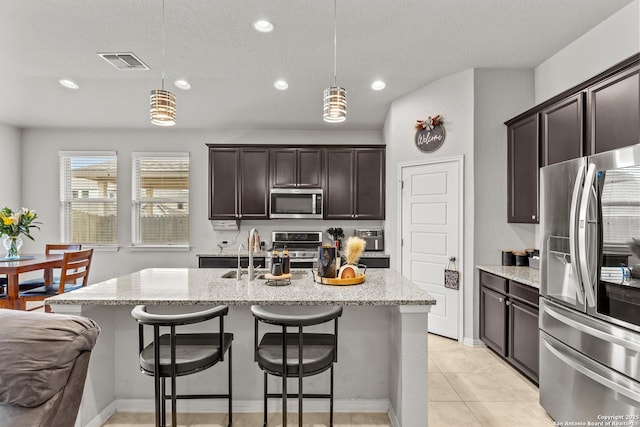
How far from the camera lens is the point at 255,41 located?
2996mm

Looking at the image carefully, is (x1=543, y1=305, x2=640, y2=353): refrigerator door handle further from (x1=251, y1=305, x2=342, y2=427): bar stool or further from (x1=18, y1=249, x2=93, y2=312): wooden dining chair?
(x1=18, y1=249, x2=93, y2=312): wooden dining chair

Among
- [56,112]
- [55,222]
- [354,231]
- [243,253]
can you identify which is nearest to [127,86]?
[56,112]

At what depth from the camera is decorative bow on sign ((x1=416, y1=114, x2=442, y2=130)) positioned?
386 centimetres

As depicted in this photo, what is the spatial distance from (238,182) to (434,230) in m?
2.85

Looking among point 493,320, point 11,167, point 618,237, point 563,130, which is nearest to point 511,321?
point 493,320

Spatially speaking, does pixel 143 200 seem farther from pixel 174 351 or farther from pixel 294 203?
pixel 174 351

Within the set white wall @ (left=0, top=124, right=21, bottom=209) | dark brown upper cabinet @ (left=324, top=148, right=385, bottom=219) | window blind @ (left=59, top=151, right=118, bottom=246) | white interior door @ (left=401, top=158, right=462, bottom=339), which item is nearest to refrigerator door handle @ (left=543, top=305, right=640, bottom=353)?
white interior door @ (left=401, top=158, right=462, bottom=339)

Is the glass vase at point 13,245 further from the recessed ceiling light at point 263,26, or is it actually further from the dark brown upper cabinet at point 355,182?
the dark brown upper cabinet at point 355,182

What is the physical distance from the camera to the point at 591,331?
1.88 m

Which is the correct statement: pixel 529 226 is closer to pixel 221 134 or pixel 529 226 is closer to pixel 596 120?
pixel 596 120

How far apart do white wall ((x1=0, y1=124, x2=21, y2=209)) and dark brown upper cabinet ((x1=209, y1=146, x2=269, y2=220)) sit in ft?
10.5

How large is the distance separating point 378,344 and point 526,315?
1.34 m

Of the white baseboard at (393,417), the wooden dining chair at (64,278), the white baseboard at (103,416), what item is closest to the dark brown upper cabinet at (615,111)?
the white baseboard at (393,417)

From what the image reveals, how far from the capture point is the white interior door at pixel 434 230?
379 centimetres
